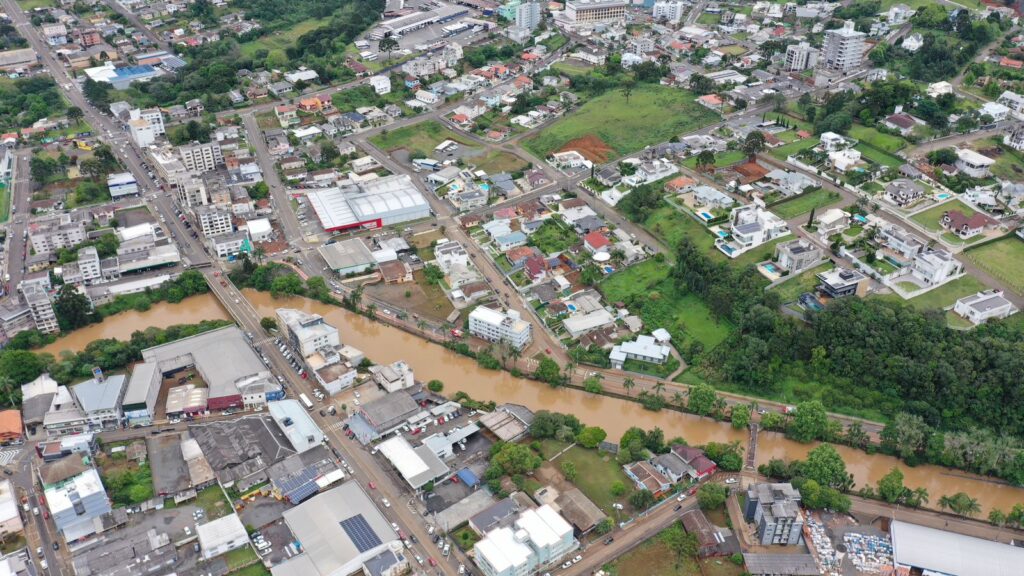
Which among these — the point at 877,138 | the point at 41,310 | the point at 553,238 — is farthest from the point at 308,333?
the point at 877,138

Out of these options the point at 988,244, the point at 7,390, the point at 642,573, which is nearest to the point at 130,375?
the point at 7,390

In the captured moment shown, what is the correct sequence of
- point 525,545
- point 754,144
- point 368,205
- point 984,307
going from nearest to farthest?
point 525,545 < point 984,307 < point 368,205 < point 754,144

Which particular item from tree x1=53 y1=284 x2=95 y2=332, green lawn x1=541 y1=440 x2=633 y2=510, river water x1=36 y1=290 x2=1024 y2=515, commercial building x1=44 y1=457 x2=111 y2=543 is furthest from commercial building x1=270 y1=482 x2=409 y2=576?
tree x1=53 y1=284 x2=95 y2=332

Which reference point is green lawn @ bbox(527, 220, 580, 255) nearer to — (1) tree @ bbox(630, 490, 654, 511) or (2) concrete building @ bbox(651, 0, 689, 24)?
(1) tree @ bbox(630, 490, 654, 511)

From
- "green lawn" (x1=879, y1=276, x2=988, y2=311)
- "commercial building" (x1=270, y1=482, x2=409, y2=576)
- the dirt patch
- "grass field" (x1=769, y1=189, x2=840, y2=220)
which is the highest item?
"green lawn" (x1=879, y1=276, x2=988, y2=311)

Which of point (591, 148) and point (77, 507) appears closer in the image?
point (77, 507)

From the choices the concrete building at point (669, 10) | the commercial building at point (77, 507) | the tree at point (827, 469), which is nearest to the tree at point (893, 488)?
the tree at point (827, 469)

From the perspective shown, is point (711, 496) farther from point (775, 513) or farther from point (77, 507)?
point (77, 507)
